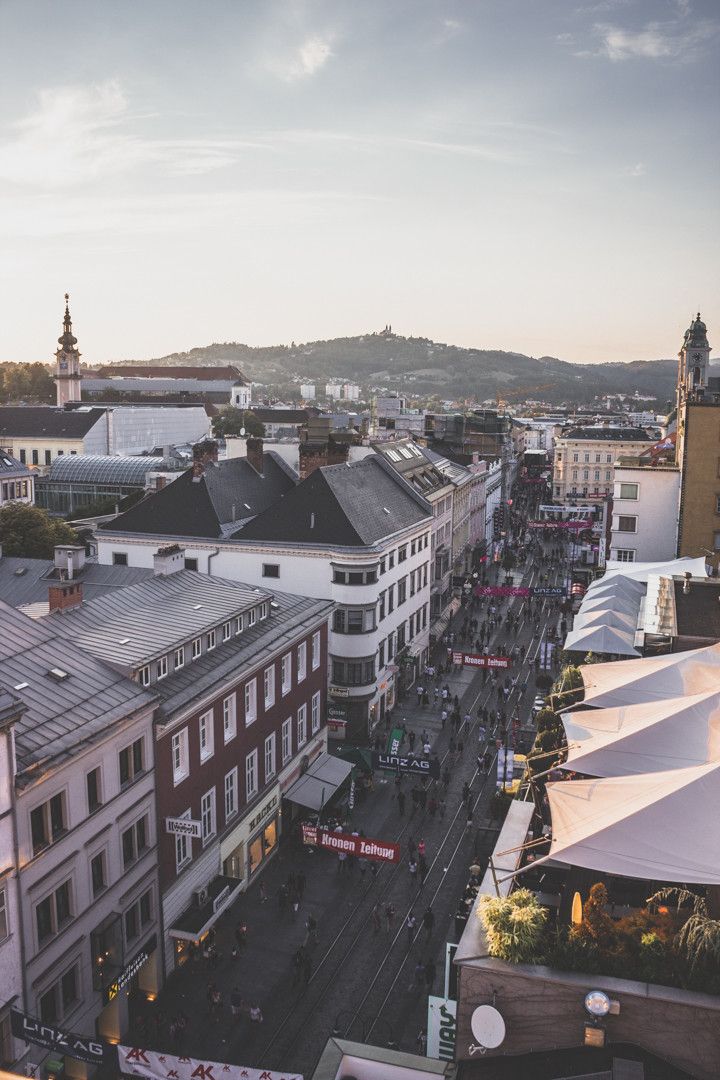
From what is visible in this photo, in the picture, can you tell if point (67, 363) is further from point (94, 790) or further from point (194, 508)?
point (94, 790)

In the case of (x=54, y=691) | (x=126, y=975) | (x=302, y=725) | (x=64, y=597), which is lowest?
(x=126, y=975)

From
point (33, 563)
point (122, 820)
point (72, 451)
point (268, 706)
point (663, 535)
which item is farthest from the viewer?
point (72, 451)

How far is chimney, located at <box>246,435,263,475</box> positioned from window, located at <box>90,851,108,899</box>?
133ft

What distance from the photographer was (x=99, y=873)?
26703 millimetres

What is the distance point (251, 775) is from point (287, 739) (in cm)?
446

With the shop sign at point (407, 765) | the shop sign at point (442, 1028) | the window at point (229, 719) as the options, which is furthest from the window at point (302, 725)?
the shop sign at point (442, 1028)

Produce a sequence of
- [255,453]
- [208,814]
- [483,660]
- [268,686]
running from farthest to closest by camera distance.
→ [255,453]
[483,660]
[268,686]
[208,814]

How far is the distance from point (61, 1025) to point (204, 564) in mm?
33170

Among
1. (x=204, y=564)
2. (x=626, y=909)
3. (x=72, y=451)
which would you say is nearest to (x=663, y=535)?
(x=204, y=564)

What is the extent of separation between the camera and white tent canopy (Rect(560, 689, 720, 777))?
79.1 ft

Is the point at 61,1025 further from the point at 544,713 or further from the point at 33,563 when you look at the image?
the point at 33,563

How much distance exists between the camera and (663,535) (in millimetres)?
63625

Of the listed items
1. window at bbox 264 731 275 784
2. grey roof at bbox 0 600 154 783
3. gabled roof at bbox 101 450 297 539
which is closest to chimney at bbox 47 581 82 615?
grey roof at bbox 0 600 154 783

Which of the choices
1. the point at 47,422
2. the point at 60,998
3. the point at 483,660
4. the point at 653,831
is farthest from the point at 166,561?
the point at 47,422
